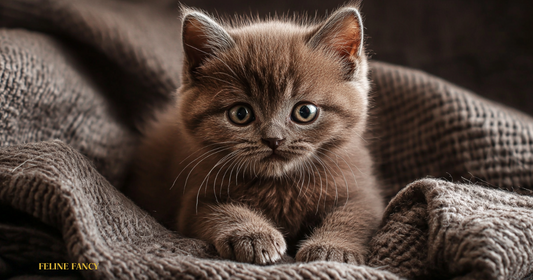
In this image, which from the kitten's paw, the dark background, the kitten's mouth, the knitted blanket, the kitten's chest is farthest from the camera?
the dark background

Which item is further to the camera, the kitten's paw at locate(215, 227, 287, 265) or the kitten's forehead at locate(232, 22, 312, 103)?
the kitten's forehead at locate(232, 22, 312, 103)

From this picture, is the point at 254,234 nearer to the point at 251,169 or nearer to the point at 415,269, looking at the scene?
the point at 251,169

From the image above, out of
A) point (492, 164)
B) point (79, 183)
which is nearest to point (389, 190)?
point (492, 164)

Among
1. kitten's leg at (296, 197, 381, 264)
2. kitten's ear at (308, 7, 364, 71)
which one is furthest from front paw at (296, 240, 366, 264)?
kitten's ear at (308, 7, 364, 71)

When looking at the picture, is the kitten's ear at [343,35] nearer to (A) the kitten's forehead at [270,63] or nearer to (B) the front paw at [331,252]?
(A) the kitten's forehead at [270,63]

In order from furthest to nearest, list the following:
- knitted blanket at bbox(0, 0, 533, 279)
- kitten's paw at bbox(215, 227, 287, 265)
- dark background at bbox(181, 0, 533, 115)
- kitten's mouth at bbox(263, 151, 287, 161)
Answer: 1. dark background at bbox(181, 0, 533, 115)
2. kitten's mouth at bbox(263, 151, 287, 161)
3. kitten's paw at bbox(215, 227, 287, 265)
4. knitted blanket at bbox(0, 0, 533, 279)

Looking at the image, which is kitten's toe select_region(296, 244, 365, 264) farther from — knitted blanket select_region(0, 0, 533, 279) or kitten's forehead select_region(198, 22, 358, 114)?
kitten's forehead select_region(198, 22, 358, 114)

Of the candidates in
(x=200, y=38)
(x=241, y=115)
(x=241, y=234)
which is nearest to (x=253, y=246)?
(x=241, y=234)
